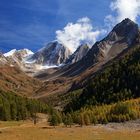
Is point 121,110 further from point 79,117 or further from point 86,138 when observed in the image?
point 86,138

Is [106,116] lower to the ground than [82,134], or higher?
higher

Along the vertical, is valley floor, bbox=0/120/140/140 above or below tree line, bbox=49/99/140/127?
below

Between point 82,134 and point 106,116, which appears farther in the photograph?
point 106,116

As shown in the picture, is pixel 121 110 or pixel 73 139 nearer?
pixel 73 139

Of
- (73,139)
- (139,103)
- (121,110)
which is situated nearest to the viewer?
(73,139)

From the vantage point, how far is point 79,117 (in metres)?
162

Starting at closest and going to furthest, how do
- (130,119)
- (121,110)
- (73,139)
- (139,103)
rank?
(73,139)
(130,119)
(121,110)
(139,103)

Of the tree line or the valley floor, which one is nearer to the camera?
the valley floor

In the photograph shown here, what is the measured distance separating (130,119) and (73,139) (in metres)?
64.4

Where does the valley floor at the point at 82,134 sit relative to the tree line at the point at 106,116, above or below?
below

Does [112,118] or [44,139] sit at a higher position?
[112,118]

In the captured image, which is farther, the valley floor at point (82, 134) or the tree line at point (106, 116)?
the tree line at point (106, 116)

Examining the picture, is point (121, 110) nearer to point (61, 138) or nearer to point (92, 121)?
point (92, 121)

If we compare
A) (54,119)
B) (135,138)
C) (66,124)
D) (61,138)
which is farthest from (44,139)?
(54,119)
